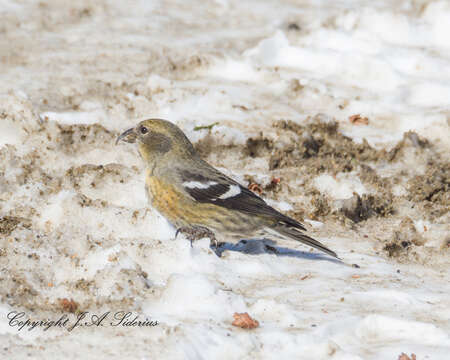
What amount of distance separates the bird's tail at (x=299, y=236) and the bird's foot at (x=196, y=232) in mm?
568

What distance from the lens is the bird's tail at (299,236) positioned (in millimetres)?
5656

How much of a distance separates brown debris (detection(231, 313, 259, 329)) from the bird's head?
7.54ft

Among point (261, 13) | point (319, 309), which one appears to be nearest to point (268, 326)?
point (319, 309)

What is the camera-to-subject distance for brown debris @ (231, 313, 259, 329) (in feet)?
14.3

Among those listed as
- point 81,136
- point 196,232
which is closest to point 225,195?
point 196,232

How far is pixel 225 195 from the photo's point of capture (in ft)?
19.6

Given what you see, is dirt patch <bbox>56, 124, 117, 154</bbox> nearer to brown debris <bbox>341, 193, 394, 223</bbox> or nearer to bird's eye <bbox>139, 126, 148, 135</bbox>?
bird's eye <bbox>139, 126, 148, 135</bbox>

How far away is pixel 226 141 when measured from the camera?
7516mm

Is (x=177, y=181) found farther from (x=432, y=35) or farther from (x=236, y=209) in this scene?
(x=432, y=35)

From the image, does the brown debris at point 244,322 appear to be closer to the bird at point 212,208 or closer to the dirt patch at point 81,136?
the bird at point 212,208

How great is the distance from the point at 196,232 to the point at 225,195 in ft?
1.41

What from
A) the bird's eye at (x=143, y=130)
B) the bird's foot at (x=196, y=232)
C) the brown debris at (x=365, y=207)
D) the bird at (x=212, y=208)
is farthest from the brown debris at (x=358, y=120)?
the bird's foot at (x=196, y=232)

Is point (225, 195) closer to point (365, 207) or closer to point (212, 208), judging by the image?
point (212, 208)

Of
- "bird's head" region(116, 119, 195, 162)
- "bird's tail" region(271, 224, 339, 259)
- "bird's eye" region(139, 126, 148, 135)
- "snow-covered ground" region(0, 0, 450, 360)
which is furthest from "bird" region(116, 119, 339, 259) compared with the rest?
"bird's eye" region(139, 126, 148, 135)
